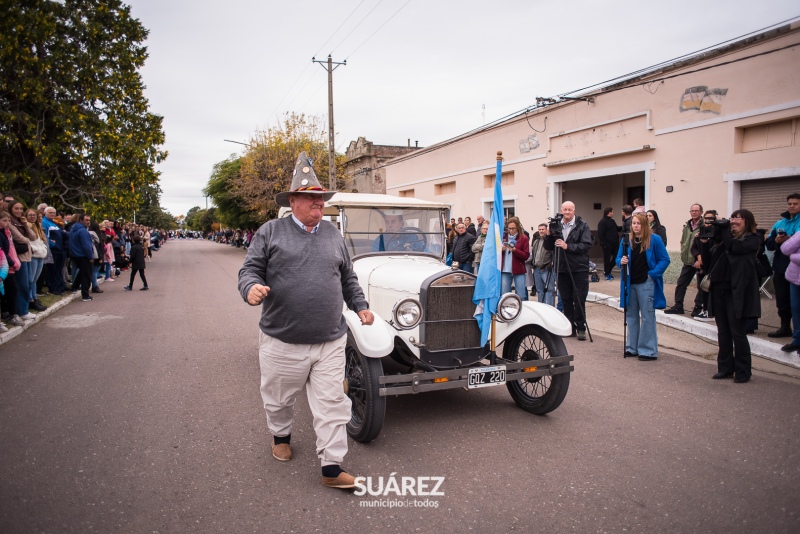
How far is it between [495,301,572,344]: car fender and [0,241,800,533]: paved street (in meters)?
0.77

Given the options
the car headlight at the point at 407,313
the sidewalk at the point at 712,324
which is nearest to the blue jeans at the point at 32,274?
the car headlight at the point at 407,313

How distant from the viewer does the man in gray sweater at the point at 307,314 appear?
3479 mm

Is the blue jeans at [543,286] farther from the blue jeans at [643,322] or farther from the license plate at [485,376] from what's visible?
the license plate at [485,376]

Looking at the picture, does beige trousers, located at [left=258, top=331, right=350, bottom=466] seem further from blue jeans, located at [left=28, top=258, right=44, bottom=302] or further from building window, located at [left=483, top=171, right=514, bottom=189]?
building window, located at [left=483, top=171, right=514, bottom=189]

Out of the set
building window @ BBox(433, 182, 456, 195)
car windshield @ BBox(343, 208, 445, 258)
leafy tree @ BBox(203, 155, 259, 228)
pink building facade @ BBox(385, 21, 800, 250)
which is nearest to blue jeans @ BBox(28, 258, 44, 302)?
car windshield @ BBox(343, 208, 445, 258)

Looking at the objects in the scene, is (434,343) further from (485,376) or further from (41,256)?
(41,256)

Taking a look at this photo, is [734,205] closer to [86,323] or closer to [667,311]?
[667,311]

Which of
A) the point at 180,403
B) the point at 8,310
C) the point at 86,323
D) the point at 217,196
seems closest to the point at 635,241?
the point at 180,403

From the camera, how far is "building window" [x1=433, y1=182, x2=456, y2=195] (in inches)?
901

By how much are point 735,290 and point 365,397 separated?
4261mm

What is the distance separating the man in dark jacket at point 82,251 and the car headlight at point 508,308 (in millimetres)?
10726

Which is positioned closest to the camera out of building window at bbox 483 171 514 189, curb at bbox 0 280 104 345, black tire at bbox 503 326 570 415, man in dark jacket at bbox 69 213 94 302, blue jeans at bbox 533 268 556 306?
black tire at bbox 503 326 570 415

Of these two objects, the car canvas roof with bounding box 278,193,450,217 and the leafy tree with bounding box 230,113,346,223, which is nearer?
the car canvas roof with bounding box 278,193,450,217

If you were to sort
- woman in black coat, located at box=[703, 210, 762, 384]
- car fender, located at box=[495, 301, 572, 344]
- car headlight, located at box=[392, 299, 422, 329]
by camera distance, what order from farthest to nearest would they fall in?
woman in black coat, located at box=[703, 210, 762, 384] → car fender, located at box=[495, 301, 572, 344] → car headlight, located at box=[392, 299, 422, 329]
